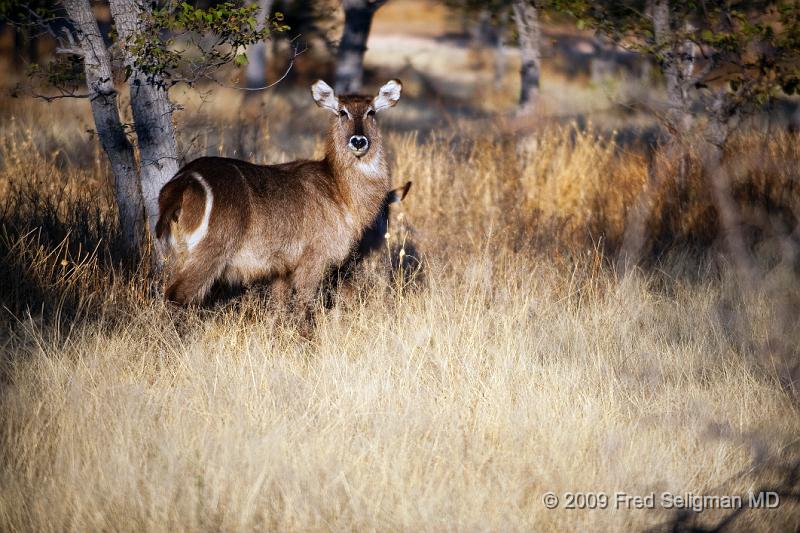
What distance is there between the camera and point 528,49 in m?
8.88

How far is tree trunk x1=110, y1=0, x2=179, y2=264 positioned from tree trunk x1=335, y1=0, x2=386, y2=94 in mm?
4481

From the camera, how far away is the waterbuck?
4586mm

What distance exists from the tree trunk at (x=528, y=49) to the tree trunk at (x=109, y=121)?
3.96 meters

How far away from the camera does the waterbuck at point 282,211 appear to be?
4.59m

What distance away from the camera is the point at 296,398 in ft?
12.5

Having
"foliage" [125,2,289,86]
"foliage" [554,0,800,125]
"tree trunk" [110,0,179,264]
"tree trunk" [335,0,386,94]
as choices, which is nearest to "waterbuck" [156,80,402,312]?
"tree trunk" [110,0,179,264]

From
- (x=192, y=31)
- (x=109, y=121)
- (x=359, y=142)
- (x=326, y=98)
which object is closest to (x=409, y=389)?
(x=359, y=142)

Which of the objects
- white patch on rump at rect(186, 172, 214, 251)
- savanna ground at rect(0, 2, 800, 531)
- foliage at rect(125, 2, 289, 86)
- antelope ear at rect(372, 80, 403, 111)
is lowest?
savanna ground at rect(0, 2, 800, 531)

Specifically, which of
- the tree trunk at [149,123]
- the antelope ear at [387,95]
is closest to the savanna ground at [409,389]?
the tree trunk at [149,123]

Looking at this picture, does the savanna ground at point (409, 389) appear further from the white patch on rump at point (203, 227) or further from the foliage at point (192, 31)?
the foliage at point (192, 31)

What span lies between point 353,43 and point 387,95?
4.11 m

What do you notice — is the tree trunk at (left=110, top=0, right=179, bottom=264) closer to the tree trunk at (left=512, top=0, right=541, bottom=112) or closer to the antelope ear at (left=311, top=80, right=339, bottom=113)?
the antelope ear at (left=311, top=80, right=339, bottom=113)

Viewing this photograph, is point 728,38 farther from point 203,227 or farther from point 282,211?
point 203,227

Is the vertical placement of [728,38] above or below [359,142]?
above
